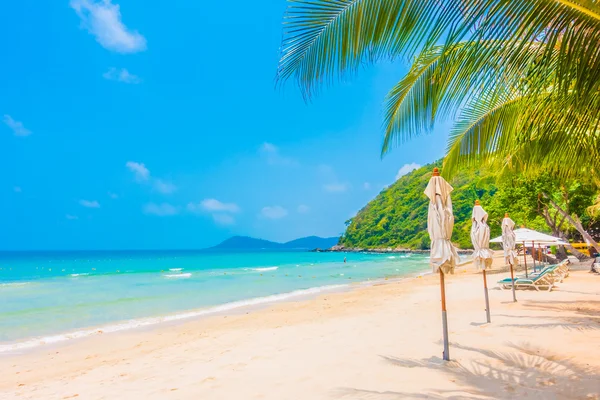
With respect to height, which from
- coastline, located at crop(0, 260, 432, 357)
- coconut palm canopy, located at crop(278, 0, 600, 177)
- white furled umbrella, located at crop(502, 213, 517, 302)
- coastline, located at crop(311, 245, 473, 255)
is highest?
coconut palm canopy, located at crop(278, 0, 600, 177)

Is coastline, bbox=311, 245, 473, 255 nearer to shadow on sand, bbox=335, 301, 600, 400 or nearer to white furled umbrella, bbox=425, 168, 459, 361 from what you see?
shadow on sand, bbox=335, 301, 600, 400

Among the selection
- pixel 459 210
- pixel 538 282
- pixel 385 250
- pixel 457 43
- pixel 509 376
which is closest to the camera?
pixel 457 43

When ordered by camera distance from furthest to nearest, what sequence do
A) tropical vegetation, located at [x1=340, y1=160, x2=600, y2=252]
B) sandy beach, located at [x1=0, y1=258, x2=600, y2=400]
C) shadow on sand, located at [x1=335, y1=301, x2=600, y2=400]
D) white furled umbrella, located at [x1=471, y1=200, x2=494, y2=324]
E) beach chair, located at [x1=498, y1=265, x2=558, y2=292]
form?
tropical vegetation, located at [x1=340, y1=160, x2=600, y2=252], beach chair, located at [x1=498, y1=265, x2=558, y2=292], white furled umbrella, located at [x1=471, y1=200, x2=494, y2=324], sandy beach, located at [x1=0, y1=258, x2=600, y2=400], shadow on sand, located at [x1=335, y1=301, x2=600, y2=400]

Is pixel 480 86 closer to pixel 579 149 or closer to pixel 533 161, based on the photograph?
pixel 579 149

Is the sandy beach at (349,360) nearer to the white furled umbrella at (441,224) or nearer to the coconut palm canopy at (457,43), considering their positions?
the white furled umbrella at (441,224)

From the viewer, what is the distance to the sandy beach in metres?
4.11

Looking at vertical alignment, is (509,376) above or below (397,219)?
below

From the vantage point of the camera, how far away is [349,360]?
5.33 metres

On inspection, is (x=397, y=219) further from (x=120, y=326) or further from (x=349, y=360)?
(x=349, y=360)

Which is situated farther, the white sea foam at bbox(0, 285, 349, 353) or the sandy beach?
the white sea foam at bbox(0, 285, 349, 353)

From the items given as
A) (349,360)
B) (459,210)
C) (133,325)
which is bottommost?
(133,325)

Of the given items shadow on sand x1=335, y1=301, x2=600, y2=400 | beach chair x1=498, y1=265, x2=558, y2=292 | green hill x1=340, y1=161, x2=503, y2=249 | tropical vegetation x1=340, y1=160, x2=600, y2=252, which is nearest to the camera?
shadow on sand x1=335, y1=301, x2=600, y2=400

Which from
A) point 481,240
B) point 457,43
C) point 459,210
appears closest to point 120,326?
point 481,240

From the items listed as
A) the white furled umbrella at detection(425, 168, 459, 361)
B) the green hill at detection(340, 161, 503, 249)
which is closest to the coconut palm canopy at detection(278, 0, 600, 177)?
the white furled umbrella at detection(425, 168, 459, 361)
